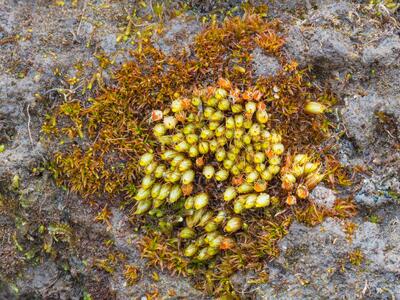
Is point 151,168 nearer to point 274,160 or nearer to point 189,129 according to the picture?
point 189,129

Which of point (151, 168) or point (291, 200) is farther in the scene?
point (151, 168)

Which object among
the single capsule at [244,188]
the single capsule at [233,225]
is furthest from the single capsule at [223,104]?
the single capsule at [233,225]

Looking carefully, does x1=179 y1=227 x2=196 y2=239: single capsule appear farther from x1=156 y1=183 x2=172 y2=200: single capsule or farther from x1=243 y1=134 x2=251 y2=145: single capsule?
x1=243 y1=134 x2=251 y2=145: single capsule

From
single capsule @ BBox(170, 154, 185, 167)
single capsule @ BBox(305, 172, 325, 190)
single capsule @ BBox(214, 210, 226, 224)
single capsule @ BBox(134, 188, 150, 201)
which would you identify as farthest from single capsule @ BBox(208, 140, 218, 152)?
single capsule @ BBox(305, 172, 325, 190)

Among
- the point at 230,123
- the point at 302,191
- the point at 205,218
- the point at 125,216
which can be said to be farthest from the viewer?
the point at 125,216

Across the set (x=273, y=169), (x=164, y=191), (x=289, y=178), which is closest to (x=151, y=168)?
(x=164, y=191)

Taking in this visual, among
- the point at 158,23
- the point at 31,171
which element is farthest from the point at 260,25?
the point at 31,171

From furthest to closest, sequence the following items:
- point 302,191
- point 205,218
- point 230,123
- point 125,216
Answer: point 125,216 → point 205,218 → point 230,123 → point 302,191
